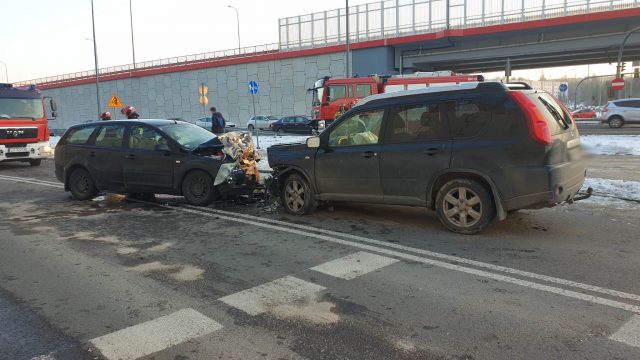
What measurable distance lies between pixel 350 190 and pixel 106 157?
5069mm

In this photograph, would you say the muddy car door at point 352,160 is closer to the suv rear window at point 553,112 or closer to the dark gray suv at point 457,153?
the dark gray suv at point 457,153

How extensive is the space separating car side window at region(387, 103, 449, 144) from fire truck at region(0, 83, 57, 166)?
45.7 ft

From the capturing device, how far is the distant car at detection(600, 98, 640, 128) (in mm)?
24938

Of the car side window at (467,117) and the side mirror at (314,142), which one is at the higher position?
the car side window at (467,117)

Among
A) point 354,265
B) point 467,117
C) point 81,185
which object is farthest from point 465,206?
point 81,185

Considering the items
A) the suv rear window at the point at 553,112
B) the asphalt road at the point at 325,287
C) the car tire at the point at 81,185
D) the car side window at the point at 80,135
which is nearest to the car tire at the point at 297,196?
the asphalt road at the point at 325,287

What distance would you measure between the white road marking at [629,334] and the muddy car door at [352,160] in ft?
11.6

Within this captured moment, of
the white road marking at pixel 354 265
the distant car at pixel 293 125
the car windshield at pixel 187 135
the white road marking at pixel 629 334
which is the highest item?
the distant car at pixel 293 125

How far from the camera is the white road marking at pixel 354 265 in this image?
4.94m

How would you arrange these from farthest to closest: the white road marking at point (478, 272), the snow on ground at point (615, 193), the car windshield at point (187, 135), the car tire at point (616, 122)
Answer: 1. the car tire at point (616, 122)
2. the car windshield at point (187, 135)
3. the snow on ground at point (615, 193)
4. the white road marking at point (478, 272)

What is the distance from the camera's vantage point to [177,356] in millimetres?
3342

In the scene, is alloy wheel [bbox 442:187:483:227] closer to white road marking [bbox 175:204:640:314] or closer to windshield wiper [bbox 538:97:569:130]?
white road marking [bbox 175:204:640:314]

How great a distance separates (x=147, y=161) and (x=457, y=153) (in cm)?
557

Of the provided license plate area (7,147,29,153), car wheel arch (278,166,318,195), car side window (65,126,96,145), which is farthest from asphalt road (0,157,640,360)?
license plate area (7,147,29,153)
